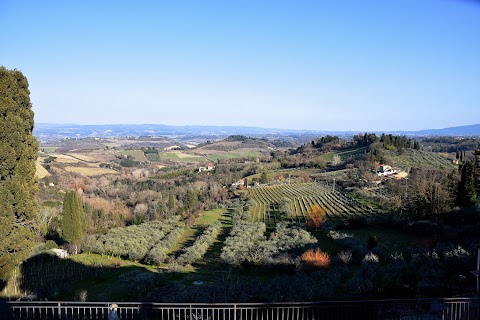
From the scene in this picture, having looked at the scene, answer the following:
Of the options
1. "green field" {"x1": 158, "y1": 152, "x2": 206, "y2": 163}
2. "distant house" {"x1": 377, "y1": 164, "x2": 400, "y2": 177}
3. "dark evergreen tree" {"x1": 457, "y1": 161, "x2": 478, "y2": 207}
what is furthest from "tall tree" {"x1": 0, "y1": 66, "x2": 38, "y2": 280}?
"green field" {"x1": 158, "y1": 152, "x2": 206, "y2": 163}

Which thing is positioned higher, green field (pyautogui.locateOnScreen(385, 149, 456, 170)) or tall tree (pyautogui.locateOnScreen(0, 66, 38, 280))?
tall tree (pyautogui.locateOnScreen(0, 66, 38, 280))

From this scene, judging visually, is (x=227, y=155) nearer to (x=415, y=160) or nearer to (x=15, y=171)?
(x=415, y=160)

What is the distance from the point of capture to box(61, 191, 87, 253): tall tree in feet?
95.1

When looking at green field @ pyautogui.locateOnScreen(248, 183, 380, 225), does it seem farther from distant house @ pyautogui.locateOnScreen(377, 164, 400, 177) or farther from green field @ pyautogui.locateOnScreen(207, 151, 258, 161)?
green field @ pyautogui.locateOnScreen(207, 151, 258, 161)

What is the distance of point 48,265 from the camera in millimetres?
22281

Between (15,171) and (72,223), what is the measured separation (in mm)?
20321

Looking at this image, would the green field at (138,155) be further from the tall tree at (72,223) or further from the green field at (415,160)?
the tall tree at (72,223)

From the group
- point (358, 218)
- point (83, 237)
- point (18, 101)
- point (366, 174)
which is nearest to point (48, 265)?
point (83, 237)

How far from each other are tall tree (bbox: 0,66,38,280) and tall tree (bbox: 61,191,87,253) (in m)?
19.1

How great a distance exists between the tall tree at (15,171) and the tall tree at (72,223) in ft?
62.7

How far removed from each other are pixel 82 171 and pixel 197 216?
51306mm

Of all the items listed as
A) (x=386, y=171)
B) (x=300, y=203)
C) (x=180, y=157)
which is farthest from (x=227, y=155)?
(x=300, y=203)

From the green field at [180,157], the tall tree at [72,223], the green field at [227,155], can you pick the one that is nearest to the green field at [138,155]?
the green field at [180,157]

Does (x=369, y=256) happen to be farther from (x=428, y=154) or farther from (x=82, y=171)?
(x=82, y=171)
